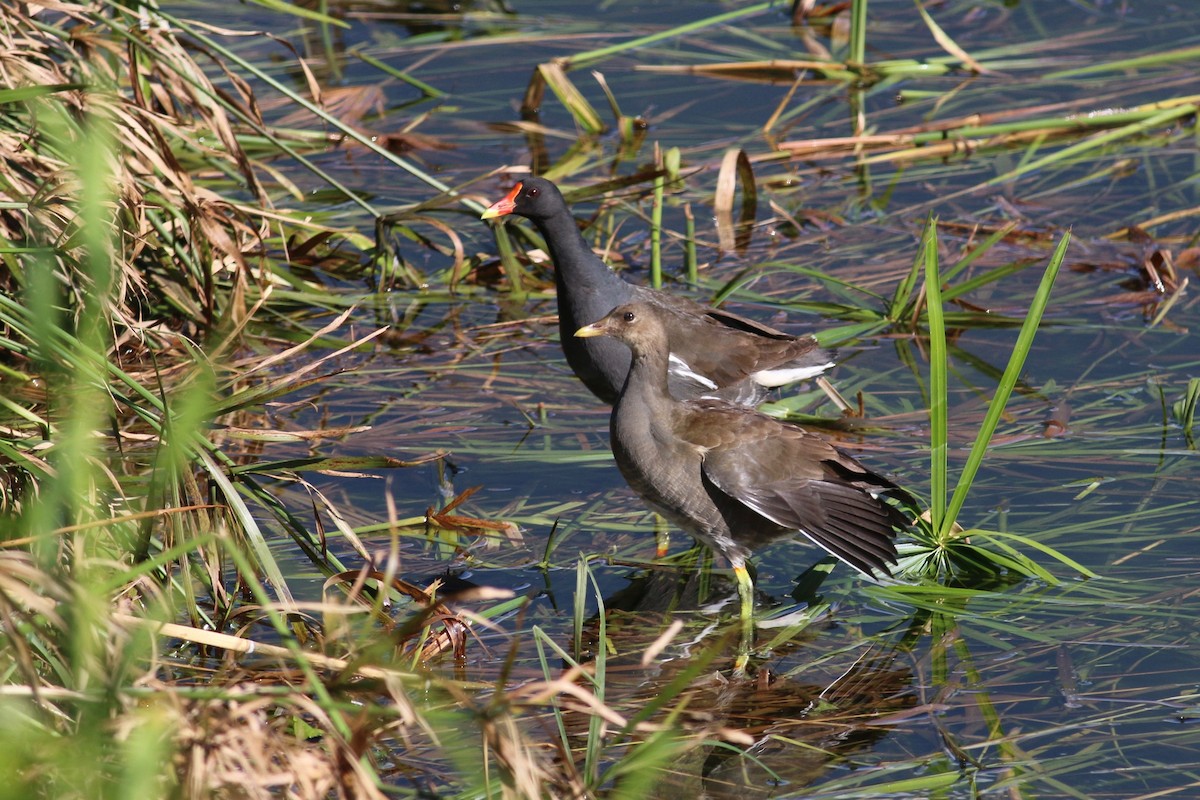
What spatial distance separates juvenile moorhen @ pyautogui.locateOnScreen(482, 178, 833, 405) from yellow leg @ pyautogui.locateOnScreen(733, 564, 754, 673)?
91cm

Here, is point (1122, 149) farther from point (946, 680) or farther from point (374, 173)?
point (946, 680)

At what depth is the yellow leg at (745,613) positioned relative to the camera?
13.0 ft

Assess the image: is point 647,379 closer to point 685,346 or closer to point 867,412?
point 685,346

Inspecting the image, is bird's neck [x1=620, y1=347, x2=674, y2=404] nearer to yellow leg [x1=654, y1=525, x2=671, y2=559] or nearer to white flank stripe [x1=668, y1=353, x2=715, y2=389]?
yellow leg [x1=654, y1=525, x2=671, y2=559]

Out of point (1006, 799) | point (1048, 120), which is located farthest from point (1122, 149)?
point (1006, 799)

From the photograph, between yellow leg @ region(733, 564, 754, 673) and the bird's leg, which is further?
the bird's leg

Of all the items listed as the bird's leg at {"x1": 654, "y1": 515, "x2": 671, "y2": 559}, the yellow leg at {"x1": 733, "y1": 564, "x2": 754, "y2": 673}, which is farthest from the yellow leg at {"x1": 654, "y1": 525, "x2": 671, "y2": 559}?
the yellow leg at {"x1": 733, "y1": 564, "x2": 754, "y2": 673}

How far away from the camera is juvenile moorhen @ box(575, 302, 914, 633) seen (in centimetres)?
414

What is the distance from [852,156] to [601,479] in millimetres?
3004

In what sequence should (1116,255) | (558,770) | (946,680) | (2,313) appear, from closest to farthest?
(558,770), (2,313), (946,680), (1116,255)

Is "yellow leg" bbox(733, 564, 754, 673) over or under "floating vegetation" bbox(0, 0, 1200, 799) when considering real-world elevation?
under

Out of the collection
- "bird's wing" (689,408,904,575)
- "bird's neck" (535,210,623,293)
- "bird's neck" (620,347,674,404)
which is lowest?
"bird's wing" (689,408,904,575)

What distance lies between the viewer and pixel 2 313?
3.20 meters

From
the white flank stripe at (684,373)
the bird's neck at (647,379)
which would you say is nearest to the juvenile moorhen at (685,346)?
the white flank stripe at (684,373)
